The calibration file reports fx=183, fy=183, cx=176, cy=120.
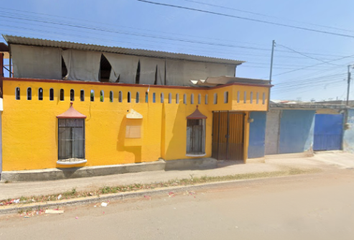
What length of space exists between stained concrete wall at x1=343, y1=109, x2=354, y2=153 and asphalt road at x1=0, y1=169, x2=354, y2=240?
7025 mm

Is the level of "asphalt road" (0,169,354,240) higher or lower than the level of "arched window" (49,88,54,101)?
lower

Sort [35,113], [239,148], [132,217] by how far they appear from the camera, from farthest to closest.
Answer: [239,148] < [35,113] < [132,217]

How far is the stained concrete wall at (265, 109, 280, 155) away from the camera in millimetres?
9070

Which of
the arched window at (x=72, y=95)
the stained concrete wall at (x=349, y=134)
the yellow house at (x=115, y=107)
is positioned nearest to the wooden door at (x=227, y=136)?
the yellow house at (x=115, y=107)

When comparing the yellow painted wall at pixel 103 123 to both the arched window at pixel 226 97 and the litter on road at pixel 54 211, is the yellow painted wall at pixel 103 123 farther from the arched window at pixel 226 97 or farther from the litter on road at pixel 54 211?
the litter on road at pixel 54 211

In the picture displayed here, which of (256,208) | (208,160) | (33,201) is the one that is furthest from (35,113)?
(256,208)

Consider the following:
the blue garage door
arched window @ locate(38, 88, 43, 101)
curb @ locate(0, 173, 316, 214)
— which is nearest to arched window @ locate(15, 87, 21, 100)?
arched window @ locate(38, 88, 43, 101)

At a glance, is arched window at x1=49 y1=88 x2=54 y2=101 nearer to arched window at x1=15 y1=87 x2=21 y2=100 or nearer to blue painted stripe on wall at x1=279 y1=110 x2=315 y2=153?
arched window at x1=15 y1=87 x2=21 y2=100

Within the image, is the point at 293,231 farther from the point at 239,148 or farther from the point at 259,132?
the point at 259,132

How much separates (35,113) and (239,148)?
7.72 meters

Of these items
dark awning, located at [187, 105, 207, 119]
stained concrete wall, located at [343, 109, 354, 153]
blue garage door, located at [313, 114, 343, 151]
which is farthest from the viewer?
stained concrete wall, located at [343, 109, 354, 153]

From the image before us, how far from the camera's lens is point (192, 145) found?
7.89 m

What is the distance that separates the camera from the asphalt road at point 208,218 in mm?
3328

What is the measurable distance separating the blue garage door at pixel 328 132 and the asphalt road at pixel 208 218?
571 centimetres
